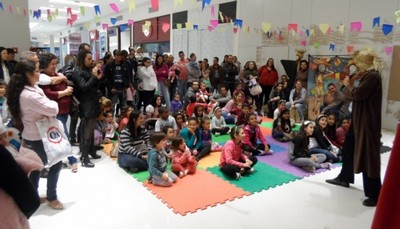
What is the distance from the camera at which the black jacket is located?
12.0ft

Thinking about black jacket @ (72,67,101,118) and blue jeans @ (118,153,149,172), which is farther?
blue jeans @ (118,153,149,172)

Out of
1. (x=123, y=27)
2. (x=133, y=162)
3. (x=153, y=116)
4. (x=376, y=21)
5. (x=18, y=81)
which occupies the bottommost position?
(x=133, y=162)

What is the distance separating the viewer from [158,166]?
11.5 ft

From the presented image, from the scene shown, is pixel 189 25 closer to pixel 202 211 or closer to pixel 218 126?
pixel 218 126

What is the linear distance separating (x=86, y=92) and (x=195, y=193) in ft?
6.01

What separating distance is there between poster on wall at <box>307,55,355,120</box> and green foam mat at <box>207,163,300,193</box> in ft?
12.9

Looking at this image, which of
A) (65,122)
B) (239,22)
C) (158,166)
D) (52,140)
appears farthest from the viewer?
(239,22)

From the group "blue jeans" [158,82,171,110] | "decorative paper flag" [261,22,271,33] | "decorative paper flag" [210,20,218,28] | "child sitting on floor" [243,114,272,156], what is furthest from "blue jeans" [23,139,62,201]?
"decorative paper flag" [210,20,218,28]

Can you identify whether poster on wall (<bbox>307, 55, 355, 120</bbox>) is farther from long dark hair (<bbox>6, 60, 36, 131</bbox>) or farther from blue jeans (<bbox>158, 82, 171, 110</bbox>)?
long dark hair (<bbox>6, 60, 36, 131</bbox>)

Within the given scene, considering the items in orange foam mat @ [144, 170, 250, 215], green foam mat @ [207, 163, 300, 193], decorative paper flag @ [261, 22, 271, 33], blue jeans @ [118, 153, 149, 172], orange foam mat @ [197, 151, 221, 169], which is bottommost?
orange foam mat @ [197, 151, 221, 169]

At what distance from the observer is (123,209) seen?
9.50ft

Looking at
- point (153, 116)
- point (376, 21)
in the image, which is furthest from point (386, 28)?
point (153, 116)

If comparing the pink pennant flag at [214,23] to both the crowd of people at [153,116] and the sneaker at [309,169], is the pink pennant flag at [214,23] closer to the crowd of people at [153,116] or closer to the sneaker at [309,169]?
the crowd of people at [153,116]

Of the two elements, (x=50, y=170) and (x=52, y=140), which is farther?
(x=50, y=170)
